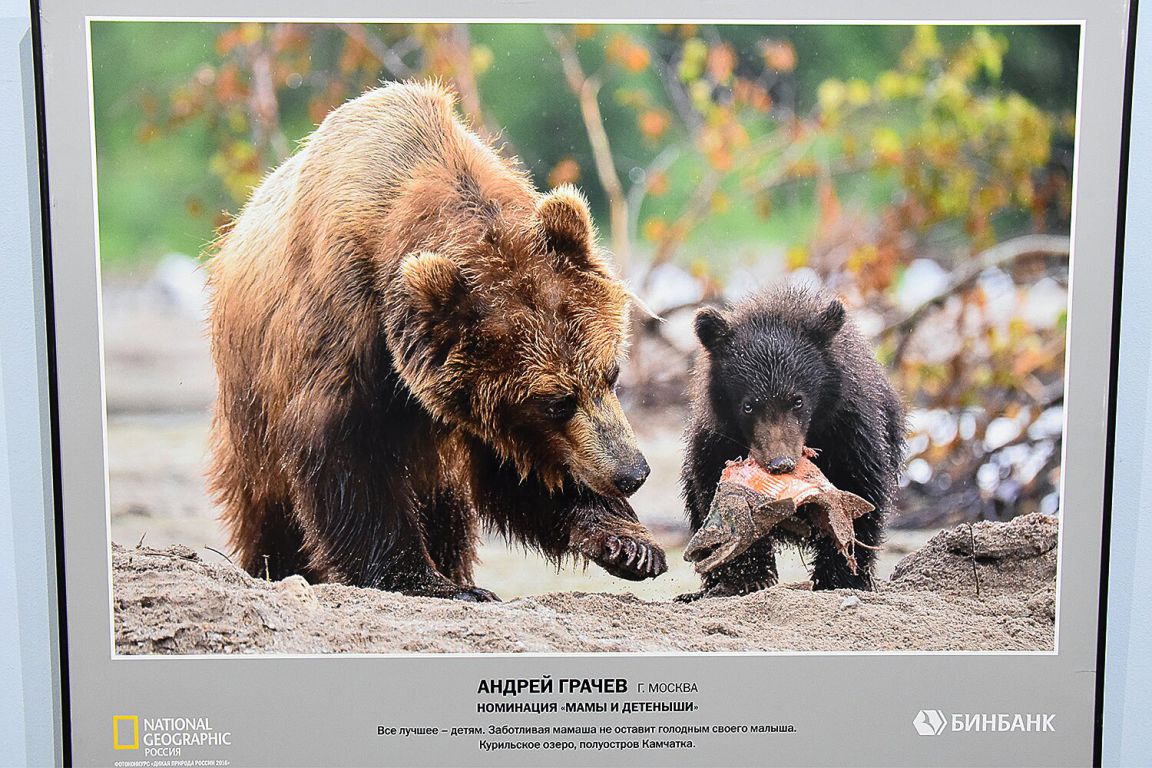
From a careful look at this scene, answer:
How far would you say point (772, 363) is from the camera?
2744 mm

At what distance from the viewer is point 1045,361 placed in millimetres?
2682

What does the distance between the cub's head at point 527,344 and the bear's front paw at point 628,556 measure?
0.62ft

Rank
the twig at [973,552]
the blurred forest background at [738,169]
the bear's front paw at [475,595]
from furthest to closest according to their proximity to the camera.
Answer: the twig at [973,552], the bear's front paw at [475,595], the blurred forest background at [738,169]

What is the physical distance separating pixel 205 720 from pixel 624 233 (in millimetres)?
1727

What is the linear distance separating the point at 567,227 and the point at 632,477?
66 centimetres

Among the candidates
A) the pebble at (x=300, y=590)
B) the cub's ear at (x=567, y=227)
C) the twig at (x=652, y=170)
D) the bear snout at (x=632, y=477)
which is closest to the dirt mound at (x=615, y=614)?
the pebble at (x=300, y=590)

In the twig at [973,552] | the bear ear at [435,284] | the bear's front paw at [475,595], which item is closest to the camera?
the bear ear at [435,284]

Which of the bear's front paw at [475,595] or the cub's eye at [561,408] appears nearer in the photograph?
the cub's eye at [561,408]

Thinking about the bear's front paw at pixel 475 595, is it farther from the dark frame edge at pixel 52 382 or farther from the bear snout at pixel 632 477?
the dark frame edge at pixel 52 382

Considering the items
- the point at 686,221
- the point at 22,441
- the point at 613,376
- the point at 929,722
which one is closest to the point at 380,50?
the point at 686,221

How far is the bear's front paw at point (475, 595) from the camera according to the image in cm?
263

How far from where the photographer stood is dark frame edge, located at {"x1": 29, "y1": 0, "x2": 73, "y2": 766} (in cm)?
243

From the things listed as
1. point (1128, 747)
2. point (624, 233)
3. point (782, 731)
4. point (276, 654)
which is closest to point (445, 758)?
point (276, 654)

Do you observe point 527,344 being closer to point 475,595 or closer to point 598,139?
point 598,139
